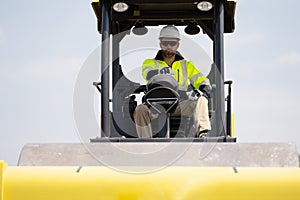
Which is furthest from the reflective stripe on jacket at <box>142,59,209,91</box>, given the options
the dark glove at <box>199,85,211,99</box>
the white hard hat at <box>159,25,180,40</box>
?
the white hard hat at <box>159,25,180,40</box>

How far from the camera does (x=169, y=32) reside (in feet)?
20.9

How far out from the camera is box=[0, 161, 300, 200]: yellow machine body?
393cm

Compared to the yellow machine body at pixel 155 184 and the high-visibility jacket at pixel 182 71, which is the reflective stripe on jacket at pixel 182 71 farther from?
the yellow machine body at pixel 155 184

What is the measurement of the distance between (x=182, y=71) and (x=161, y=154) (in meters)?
1.85

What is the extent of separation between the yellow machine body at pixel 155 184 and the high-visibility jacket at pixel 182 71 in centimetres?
220

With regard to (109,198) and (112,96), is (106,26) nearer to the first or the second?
(112,96)

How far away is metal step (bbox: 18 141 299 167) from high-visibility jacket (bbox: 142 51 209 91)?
154 centimetres

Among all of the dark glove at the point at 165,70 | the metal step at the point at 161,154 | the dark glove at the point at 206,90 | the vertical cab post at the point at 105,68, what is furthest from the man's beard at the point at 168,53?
the metal step at the point at 161,154

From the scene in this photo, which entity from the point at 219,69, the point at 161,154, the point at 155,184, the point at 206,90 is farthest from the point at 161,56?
the point at 155,184

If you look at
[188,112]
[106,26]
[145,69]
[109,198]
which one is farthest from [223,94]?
[109,198]

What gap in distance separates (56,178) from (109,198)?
419 millimetres

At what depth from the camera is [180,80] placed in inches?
247

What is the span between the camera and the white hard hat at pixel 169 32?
638 cm

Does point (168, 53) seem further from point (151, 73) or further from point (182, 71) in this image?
point (151, 73)
